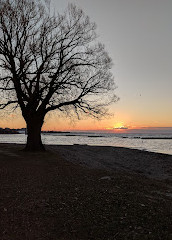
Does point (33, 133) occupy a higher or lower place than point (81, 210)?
higher

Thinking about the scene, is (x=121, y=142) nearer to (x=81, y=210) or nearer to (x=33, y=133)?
(x=33, y=133)

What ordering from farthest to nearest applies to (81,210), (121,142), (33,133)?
A: (121,142)
(33,133)
(81,210)

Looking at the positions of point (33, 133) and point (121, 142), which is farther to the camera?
point (121, 142)

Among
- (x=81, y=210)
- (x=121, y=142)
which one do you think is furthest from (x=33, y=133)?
(x=121, y=142)

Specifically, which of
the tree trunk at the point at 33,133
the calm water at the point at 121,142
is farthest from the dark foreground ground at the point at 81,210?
the calm water at the point at 121,142

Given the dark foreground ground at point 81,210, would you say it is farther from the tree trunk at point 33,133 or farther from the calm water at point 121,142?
the calm water at point 121,142

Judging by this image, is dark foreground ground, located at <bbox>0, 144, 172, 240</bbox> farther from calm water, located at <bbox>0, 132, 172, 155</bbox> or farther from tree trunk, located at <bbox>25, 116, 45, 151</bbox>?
calm water, located at <bbox>0, 132, 172, 155</bbox>

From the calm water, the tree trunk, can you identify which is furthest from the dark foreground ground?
the calm water

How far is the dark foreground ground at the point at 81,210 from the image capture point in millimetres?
6070

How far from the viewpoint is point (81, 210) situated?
24.8 ft

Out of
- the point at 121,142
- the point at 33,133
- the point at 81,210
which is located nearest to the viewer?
the point at 81,210

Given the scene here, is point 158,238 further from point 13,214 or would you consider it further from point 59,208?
point 13,214

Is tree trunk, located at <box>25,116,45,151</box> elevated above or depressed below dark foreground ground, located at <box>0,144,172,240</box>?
above

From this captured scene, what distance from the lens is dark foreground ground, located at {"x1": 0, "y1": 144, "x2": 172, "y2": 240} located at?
6.07 meters
